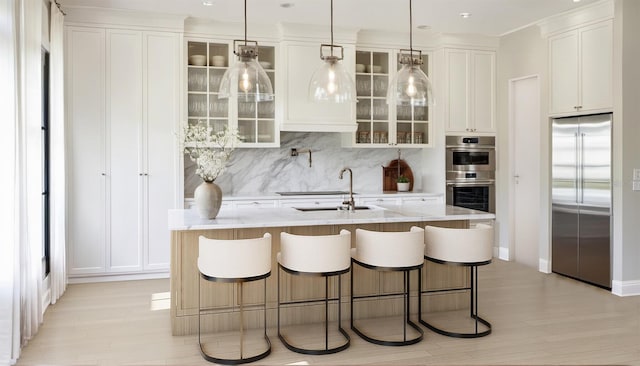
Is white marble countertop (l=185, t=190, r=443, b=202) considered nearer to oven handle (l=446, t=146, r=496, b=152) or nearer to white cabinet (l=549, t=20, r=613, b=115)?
oven handle (l=446, t=146, r=496, b=152)

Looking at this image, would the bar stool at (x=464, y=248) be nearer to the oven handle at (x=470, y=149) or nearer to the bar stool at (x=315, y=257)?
the bar stool at (x=315, y=257)

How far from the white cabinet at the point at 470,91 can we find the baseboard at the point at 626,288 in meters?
2.45

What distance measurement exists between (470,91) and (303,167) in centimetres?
233

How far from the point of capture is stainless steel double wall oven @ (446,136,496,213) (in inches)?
262

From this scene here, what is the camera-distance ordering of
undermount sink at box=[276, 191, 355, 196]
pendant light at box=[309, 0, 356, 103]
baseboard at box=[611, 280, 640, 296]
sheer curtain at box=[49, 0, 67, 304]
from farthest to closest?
1. undermount sink at box=[276, 191, 355, 196]
2. baseboard at box=[611, 280, 640, 296]
3. sheer curtain at box=[49, 0, 67, 304]
4. pendant light at box=[309, 0, 356, 103]

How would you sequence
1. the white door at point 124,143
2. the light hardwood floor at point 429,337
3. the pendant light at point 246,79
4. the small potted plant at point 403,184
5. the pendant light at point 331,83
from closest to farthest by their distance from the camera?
the light hardwood floor at point 429,337 < the pendant light at point 246,79 < the pendant light at point 331,83 < the white door at point 124,143 < the small potted plant at point 403,184

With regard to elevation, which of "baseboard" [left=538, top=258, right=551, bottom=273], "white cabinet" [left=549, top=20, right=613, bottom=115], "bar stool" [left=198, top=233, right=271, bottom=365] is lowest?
"baseboard" [left=538, top=258, right=551, bottom=273]

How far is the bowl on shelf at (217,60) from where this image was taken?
19.8 feet

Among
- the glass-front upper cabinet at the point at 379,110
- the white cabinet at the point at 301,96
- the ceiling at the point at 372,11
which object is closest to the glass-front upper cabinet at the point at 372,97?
the glass-front upper cabinet at the point at 379,110

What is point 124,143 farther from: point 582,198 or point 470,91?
point 582,198

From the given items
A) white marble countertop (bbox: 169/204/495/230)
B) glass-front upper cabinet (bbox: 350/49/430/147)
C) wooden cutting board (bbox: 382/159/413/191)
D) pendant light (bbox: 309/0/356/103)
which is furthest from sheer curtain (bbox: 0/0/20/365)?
wooden cutting board (bbox: 382/159/413/191)

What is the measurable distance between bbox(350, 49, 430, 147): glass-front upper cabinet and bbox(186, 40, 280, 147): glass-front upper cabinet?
1.10 meters

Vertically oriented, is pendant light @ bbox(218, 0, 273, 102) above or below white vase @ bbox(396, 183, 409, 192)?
above

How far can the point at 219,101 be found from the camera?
608 cm
